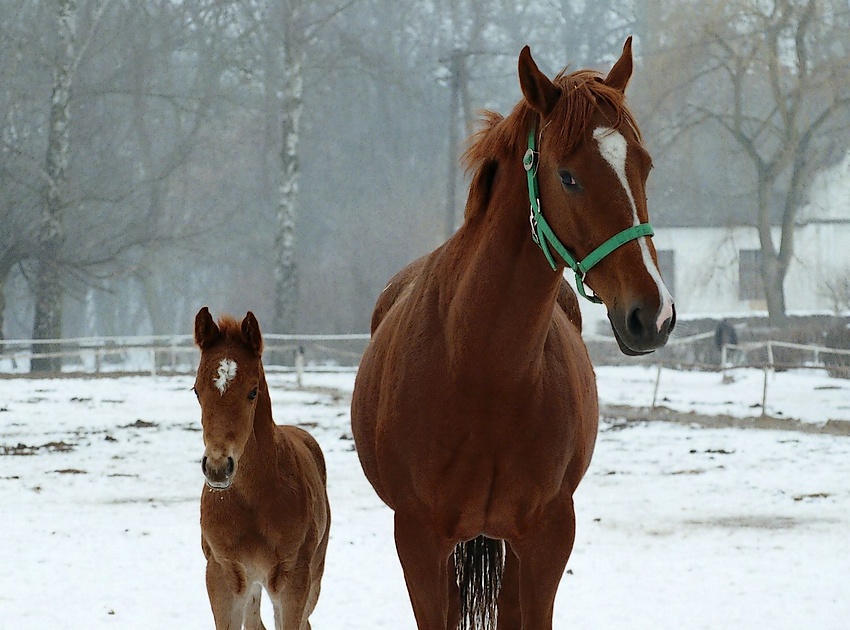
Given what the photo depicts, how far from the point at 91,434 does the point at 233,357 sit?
27.8ft

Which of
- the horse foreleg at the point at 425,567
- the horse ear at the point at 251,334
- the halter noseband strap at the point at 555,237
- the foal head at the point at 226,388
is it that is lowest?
the horse foreleg at the point at 425,567

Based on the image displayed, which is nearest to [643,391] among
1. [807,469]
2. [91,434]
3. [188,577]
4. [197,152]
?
[807,469]

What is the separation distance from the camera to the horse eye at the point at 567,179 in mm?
2493

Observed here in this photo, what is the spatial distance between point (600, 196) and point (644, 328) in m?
0.36

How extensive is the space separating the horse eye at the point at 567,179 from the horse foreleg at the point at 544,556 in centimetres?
98

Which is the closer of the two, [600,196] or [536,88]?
[600,196]

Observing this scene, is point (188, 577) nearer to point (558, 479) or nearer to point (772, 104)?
point (558, 479)

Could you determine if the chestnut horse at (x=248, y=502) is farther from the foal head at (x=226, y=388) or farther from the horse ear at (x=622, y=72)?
the horse ear at (x=622, y=72)

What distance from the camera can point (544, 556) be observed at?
9.82 ft

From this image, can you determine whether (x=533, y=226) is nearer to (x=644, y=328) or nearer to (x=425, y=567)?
(x=644, y=328)

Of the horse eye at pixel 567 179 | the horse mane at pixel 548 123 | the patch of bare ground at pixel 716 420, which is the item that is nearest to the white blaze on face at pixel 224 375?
the horse mane at pixel 548 123

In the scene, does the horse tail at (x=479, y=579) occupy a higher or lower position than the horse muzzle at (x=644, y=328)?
lower

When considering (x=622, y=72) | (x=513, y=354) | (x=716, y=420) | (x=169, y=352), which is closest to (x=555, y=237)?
(x=513, y=354)

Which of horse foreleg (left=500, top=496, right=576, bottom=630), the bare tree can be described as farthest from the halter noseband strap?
the bare tree
